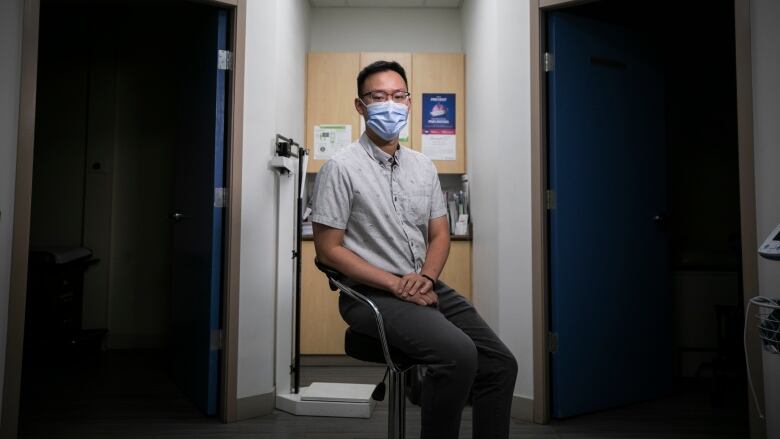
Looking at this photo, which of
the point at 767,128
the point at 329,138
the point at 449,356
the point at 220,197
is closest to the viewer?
the point at 449,356

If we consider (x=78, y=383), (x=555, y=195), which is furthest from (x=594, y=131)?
(x=78, y=383)

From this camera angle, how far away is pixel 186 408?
245 cm

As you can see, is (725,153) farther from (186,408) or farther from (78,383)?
(78,383)

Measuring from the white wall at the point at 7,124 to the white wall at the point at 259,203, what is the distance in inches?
33.3

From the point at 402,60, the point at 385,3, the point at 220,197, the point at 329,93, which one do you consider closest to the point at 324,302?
the point at 220,197

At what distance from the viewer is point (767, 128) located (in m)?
1.65

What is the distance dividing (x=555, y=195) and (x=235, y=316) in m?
1.55

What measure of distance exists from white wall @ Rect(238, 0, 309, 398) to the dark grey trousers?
0.92 metres

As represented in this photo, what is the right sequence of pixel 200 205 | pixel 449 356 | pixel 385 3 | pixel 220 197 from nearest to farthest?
1. pixel 449 356
2. pixel 220 197
3. pixel 200 205
4. pixel 385 3

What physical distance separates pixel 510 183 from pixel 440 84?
1404 millimetres

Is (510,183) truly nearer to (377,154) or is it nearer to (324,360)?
(377,154)

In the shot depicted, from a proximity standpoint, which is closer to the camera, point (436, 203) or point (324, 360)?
point (436, 203)

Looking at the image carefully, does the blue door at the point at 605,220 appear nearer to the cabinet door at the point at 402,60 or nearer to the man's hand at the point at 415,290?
the man's hand at the point at 415,290

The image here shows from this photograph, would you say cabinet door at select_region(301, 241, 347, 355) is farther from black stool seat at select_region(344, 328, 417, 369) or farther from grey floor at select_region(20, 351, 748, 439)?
black stool seat at select_region(344, 328, 417, 369)
